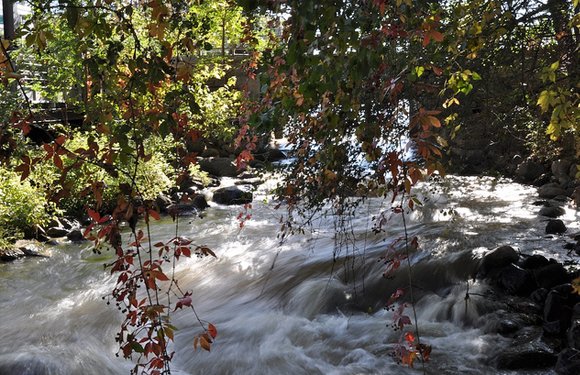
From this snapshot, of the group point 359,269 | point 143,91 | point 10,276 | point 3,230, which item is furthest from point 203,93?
point 143,91

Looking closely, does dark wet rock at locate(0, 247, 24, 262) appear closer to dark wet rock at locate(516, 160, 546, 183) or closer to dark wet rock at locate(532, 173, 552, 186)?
dark wet rock at locate(532, 173, 552, 186)

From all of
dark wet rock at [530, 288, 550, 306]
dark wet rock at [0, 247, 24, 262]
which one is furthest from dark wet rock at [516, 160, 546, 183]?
dark wet rock at [0, 247, 24, 262]

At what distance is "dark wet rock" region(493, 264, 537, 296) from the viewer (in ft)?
20.1

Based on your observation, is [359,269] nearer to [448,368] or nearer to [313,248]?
[313,248]

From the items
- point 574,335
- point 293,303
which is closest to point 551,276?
point 574,335

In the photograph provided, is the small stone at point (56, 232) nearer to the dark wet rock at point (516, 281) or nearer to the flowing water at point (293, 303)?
the flowing water at point (293, 303)

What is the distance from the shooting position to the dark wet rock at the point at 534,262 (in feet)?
21.4

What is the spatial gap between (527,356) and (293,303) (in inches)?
104

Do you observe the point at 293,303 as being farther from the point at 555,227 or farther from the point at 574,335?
the point at 555,227

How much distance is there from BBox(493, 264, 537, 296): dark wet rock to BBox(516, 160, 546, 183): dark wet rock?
23.5 ft

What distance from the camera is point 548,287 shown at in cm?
601

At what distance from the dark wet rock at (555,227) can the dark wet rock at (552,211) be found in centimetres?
105

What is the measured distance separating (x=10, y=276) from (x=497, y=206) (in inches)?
322

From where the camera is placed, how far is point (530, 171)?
1290cm
